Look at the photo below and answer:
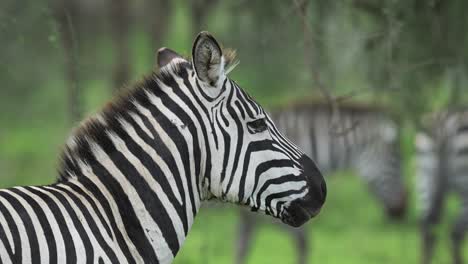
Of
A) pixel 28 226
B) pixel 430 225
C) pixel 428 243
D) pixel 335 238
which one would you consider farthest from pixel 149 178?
pixel 335 238

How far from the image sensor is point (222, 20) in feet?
62.6

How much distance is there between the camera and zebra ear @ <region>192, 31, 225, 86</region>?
4.77m

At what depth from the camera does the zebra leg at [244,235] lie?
41.5 ft

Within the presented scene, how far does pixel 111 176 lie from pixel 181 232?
0.49 meters

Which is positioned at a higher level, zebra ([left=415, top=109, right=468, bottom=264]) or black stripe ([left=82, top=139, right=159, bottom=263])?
black stripe ([left=82, top=139, right=159, bottom=263])

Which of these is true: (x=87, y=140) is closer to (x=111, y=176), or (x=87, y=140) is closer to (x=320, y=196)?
(x=111, y=176)

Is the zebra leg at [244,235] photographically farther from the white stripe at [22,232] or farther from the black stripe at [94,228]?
the white stripe at [22,232]

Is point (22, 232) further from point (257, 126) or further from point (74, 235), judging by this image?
point (257, 126)

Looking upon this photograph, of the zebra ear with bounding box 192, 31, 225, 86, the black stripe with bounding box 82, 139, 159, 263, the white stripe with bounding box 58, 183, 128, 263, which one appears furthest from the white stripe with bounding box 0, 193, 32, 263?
the zebra ear with bounding box 192, 31, 225, 86

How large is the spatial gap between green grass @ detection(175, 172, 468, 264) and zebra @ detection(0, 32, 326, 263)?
700 cm

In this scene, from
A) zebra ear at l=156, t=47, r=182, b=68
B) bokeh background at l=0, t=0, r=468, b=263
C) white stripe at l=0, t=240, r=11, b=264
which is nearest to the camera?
white stripe at l=0, t=240, r=11, b=264

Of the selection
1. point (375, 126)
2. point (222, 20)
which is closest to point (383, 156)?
point (375, 126)

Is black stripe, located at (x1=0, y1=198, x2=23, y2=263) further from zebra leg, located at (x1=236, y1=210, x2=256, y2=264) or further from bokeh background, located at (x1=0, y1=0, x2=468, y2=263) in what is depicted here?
zebra leg, located at (x1=236, y1=210, x2=256, y2=264)

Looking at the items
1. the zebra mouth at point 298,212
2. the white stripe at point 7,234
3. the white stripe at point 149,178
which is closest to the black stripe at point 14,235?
the white stripe at point 7,234
